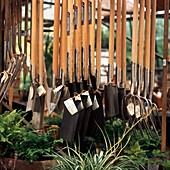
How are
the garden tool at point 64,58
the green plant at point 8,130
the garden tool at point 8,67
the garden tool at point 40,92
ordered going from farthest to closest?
the garden tool at point 8,67 < the green plant at point 8,130 < the garden tool at point 40,92 < the garden tool at point 64,58

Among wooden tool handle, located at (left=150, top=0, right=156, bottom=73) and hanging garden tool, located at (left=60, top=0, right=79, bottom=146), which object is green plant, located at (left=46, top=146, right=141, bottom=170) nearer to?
hanging garden tool, located at (left=60, top=0, right=79, bottom=146)

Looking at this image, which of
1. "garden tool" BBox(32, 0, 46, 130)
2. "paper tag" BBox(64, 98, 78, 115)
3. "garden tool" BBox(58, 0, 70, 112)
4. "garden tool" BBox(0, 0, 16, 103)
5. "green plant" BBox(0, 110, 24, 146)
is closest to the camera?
"paper tag" BBox(64, 98, 78, 115)

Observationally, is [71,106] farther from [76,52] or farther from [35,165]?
[35,165]

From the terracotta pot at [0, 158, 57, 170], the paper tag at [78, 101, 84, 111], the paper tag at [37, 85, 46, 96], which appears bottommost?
the terracotta pot at [0, 158, 57, 170]

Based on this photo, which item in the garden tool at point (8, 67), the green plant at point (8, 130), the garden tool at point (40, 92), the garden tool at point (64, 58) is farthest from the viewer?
the garden tool at point (8, 67)

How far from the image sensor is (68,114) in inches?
66.9

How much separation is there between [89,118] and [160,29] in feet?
27.4

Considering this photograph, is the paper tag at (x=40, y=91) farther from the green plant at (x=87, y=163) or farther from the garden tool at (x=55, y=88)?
the green plant at (x=87, y=163)

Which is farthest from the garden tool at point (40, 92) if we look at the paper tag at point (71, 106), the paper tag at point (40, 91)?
the paper tag at point (71, 106)

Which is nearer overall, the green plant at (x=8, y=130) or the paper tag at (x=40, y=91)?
the paper tag at (x=40, y=91)

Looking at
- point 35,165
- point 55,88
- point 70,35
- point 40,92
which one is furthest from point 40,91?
point 35,165

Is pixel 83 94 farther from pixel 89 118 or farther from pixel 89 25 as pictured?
pixel 89 25

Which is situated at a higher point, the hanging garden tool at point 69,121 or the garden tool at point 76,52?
the garden tool at point 76,52

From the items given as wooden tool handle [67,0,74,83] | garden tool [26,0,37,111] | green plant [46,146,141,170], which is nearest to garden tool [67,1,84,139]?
wooden tool handle [67,0,74,83]
